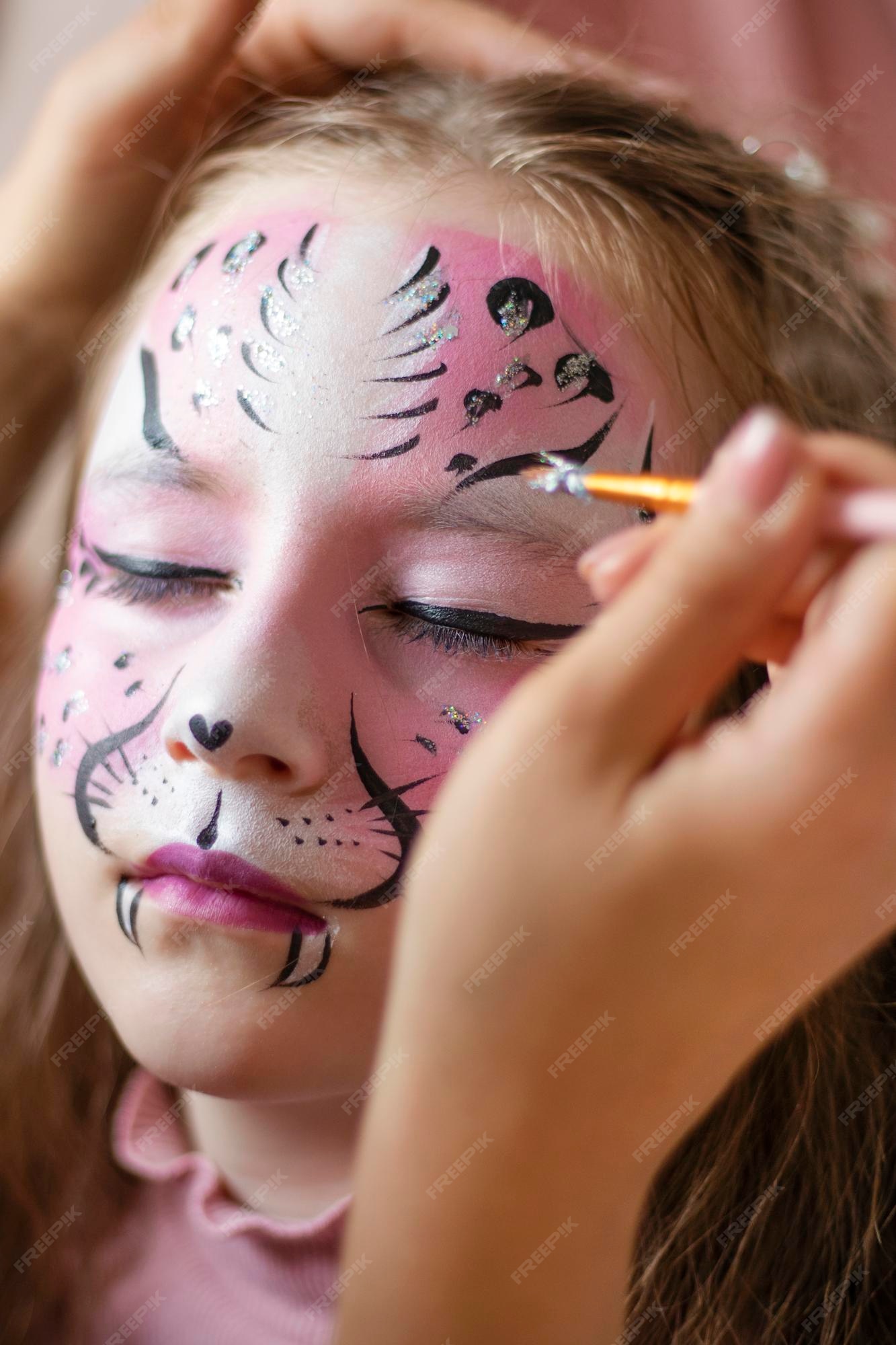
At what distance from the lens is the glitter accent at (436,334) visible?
26.2 inches

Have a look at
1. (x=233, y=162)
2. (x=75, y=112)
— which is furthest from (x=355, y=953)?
(x=75, y=112)

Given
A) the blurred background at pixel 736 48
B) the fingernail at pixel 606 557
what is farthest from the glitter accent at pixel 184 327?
the blurred background at pixel 736 48

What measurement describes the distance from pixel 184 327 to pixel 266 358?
81mm

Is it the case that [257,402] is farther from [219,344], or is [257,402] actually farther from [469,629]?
[469,629]

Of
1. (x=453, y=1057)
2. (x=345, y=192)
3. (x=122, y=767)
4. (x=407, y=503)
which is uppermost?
(x=345, y=192)

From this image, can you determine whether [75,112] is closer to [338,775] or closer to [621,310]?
[621,310]

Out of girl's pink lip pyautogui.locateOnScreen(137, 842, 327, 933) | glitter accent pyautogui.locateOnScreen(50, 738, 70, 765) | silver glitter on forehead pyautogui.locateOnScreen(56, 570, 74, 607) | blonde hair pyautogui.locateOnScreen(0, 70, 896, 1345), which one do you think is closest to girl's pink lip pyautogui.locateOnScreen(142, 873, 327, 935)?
girl's pink lip pyautogui.locateOnScreen(137, 842, 327, 933)

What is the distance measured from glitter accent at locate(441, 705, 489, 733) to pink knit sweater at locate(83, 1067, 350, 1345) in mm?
367

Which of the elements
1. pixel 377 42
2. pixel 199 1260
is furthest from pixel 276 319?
pixel 199 1260

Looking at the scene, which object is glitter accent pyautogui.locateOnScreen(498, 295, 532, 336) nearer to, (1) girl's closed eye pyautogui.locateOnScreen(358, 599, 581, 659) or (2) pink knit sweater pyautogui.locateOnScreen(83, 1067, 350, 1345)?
(1) girl's closed eye pyautogui.locateOnScreen(358, 599, 581, 659)

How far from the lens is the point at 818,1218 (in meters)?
0.81

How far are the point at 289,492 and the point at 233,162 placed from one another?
0.33m

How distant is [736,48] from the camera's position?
1.18 m

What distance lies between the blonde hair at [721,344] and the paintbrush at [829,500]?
10.5 inches
